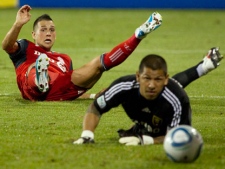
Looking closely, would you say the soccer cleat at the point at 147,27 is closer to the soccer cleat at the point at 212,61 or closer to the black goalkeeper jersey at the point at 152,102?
the soccer cleat at the point at 212,61

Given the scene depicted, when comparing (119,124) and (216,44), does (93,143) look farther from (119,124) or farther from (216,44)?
(216,44)

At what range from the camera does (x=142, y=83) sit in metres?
7.52

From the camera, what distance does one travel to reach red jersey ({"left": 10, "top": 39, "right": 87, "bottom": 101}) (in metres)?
10.9

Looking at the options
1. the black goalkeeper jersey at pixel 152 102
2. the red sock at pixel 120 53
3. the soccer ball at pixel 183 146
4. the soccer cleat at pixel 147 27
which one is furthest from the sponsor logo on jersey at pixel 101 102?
the soccer cleat at pixel 147 27

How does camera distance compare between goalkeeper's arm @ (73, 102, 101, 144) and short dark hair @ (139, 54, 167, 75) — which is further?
goalkeeper's arm @ (73, 102, 101, 144)

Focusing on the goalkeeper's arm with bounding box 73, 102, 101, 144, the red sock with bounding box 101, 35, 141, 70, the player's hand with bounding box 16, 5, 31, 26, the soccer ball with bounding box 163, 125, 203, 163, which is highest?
the player's hand with bounding box 16, 5, 31, 26

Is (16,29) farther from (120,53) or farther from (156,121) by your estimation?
(156,121)

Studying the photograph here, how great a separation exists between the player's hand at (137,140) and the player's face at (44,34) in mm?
3994

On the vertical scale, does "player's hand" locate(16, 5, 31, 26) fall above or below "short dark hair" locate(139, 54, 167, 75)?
above

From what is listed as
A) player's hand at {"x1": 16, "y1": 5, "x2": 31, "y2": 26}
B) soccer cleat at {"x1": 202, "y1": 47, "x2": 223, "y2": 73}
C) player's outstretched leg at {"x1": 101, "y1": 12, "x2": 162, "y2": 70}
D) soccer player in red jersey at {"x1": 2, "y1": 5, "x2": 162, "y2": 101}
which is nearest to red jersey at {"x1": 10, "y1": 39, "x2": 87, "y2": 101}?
soccer player in red jersey at {"x1": 2, "y1": 5, "x2": 162, "y2": 101}

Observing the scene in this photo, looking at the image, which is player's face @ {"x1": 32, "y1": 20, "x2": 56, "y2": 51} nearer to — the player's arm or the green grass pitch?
the player's arm

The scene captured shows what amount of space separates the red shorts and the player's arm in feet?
1.56

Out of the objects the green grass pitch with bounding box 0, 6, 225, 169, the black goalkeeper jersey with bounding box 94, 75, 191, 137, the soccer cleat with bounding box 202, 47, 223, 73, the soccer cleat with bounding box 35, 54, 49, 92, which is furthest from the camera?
the soccer cleat with bounding box 35, 54, 49, 92

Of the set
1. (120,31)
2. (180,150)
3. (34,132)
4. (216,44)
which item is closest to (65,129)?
(34,132)
